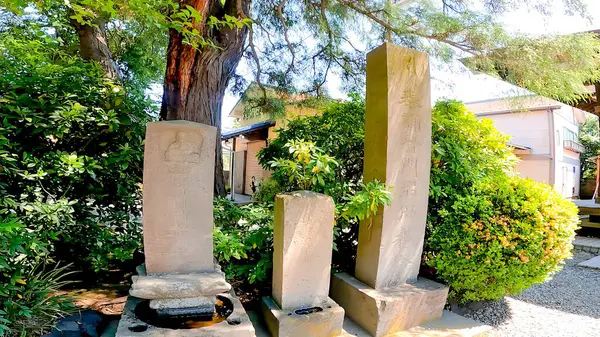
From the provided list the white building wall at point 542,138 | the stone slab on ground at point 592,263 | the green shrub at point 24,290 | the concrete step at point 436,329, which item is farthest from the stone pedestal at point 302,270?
the white building wall at point 542,138

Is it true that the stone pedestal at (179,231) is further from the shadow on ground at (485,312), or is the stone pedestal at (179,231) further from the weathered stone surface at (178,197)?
the shadow on ground at (485,312)

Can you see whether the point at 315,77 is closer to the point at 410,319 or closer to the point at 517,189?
the point at 517,189

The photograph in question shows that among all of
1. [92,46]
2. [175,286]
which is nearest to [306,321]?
[175,286]

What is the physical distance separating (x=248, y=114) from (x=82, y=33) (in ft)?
10.6

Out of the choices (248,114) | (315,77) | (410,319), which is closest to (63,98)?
(410,319)

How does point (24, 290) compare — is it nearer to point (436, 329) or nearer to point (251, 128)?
point (436, 329)

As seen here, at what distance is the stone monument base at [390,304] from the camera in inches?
109

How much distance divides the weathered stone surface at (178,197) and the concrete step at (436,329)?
636 mm

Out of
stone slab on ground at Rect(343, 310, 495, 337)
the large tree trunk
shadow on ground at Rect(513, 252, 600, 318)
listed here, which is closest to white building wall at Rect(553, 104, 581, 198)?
shadow on ground at Rect(513, 252, 600, 318)

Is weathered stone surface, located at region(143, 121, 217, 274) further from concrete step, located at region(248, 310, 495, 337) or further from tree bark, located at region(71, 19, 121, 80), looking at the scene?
tree bark, located at region(71, 19, 121, 80)

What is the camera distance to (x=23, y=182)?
307 centimetres

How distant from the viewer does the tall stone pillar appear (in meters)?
2.96

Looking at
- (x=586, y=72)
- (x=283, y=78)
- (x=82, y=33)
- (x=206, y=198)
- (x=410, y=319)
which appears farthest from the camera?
(x=283, y=78)

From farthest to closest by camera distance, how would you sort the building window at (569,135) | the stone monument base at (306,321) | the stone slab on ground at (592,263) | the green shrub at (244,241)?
1. the building window at (569,135)
2. the stone slab on ground at (592,263)
3. the green shrub at (244,241)
4. the stone monument base at (306,321)
